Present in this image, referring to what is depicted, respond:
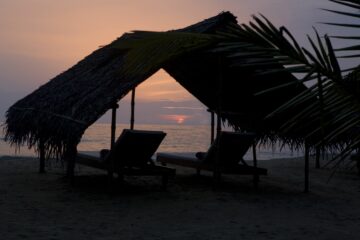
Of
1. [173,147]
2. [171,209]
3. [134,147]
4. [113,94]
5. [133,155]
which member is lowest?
[171,209]

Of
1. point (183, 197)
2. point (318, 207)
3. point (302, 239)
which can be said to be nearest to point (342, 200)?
point (318, 207)

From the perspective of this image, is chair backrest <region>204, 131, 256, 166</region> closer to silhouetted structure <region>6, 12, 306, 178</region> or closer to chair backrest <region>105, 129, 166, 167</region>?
silhouetted structure <region>6, 12, 306, 178</region>

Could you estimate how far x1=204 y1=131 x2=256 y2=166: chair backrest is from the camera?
8.16 m

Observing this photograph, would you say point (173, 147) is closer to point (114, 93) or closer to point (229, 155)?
point (229, 155)

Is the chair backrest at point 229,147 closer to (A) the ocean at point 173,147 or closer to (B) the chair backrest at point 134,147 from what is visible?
(B) the chair backrest at point 134,147

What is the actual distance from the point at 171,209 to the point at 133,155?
1.36m

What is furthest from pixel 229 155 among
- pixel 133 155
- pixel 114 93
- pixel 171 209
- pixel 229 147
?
pixel 114 93

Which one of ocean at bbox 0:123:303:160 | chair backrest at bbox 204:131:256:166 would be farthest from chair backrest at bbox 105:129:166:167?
ocean at bbox 0:123:303:160

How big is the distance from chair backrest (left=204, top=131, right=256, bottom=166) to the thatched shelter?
529mm

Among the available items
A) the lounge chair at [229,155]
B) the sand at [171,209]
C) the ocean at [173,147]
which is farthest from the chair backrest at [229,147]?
the ocean at [173,147]

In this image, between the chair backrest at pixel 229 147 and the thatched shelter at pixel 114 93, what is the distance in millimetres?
529

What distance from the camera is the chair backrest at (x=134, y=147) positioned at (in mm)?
7195

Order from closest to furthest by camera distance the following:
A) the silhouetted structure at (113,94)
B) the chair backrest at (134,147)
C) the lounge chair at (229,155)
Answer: the silhouetted structure at (113,94) < the chair backrest at (134,147) < the lounge chair at (229,155)

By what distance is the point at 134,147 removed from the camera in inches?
290
